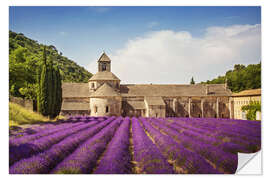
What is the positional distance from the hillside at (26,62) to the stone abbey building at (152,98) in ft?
17.3

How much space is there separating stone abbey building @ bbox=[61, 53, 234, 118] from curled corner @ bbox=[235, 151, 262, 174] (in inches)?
826

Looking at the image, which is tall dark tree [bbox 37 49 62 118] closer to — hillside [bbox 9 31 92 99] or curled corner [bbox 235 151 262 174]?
hillside [bbox 9 31 92 99]

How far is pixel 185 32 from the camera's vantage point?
777 cm

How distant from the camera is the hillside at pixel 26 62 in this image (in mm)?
8578

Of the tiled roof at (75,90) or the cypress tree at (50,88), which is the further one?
the tiled roof at (75,90)

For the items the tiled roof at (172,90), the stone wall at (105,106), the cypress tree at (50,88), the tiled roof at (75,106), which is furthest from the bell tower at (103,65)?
the cypress tree at (50,88)

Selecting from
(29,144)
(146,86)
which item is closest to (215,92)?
(146,86)

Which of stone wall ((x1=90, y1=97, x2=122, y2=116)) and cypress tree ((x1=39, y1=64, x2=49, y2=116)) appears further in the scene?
stone wall ((x1=90, y1=97, x2=122, y2=116))

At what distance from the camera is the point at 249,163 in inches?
231

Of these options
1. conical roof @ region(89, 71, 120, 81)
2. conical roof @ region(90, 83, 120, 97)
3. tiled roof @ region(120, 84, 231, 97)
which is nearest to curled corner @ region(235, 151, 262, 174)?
conical roof @ region(90, 83, 120, 97)

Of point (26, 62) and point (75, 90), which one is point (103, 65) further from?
point (26, 62)

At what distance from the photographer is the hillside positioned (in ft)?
28.1

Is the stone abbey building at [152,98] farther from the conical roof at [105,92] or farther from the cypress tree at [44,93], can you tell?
the cypress tree at [44,93]
